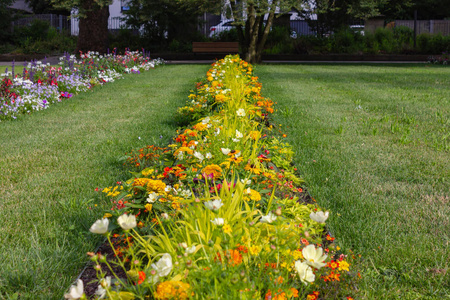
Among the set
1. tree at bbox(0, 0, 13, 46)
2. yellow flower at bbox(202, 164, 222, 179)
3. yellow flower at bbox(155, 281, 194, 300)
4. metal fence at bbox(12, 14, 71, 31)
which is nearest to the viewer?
yellow flower at bbox(155, 281, 194, 300)

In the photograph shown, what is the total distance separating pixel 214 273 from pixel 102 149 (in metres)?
A: 3.50

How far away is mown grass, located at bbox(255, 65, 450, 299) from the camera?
2338mm

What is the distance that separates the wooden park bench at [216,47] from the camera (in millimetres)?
19672

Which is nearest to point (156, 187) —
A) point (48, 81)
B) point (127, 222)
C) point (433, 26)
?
point (127, 222)

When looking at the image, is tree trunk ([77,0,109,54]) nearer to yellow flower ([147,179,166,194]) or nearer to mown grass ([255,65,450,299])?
mown grass ([255,65,450,299])

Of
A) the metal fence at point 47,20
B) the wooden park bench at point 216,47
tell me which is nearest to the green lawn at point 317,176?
the wooden park bench at point 216,47

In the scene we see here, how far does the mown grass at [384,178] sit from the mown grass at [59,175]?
167cm

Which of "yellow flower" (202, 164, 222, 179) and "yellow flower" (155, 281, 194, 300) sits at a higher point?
"yellow flower" (202, 164, 222, 179)

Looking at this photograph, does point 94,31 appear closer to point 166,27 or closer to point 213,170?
point 166,27

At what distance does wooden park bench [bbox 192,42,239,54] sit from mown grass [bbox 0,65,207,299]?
1214cm

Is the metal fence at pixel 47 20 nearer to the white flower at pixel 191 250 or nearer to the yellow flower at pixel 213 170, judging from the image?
the yellow flower at pixel 213 170

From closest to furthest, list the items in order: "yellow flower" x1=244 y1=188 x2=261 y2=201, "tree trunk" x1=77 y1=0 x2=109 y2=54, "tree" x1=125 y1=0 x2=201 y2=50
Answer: "yellow flower" x1=244 y1=188 x2=261 y2=201, "tree trunk" x1=77 y1=0 x2=109 y2=54, "tree" x1=125 y1=0 x2=201 y2=50

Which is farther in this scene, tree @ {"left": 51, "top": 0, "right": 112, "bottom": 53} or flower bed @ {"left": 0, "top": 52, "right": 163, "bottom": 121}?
tree @ {"left": 51, "top": 0, "right": 112, "bottom": 53}

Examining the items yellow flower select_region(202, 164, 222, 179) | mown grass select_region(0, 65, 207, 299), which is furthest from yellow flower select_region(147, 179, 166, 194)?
mown grass select_region(0, 65, 207, 299)
